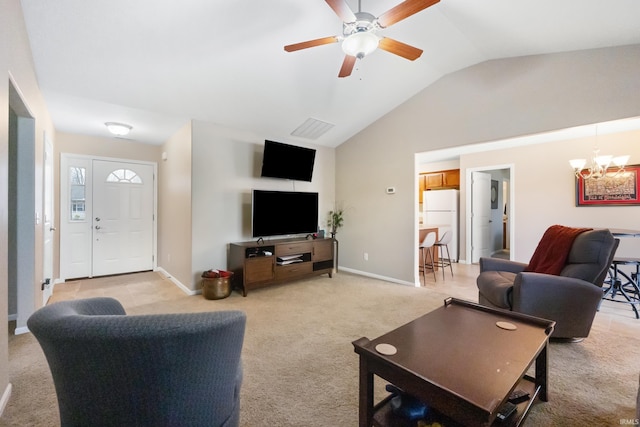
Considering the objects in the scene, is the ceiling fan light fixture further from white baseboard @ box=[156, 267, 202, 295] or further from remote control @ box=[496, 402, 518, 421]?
white baseboard @ box=[156, 267, 202, 295]

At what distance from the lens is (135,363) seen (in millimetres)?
870

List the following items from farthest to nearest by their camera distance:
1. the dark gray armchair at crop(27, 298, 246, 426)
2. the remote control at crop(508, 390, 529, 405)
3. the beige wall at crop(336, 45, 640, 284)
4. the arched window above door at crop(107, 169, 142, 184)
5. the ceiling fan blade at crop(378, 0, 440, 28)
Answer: the arched window above door at crop(107, 169, 142, 184)
the beige wall at crop(336, 45, 640, 284)
the ceiling fan blade at crop(378, 0, 440, 28)
the remote control at crop(508, 390, 529, 405)
the dark gray armchair at crop(27, 298, 246, 426)

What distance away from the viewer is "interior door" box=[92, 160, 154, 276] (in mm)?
4523

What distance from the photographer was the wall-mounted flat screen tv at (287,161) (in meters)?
4.09

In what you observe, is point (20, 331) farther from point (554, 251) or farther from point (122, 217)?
point (554, 251)

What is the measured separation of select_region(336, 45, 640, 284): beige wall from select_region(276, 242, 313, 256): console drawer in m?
1.04

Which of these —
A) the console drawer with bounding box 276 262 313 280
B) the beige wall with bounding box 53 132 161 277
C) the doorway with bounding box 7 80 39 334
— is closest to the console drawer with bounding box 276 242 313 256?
the console drawer with bounding box 276 262 313 280

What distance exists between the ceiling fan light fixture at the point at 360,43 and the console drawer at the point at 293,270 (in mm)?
2852

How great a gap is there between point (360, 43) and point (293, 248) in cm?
282

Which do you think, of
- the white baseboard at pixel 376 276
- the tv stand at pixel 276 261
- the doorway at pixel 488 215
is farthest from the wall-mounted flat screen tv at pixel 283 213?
the doorway at pixel 488 215

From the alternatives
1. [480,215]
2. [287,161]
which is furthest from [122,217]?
[480,215]

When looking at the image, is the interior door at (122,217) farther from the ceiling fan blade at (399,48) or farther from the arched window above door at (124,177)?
the ceiling fan blade at (399,48)

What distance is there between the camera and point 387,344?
4.54 ft

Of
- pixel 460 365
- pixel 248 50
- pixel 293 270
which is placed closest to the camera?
pixel 460 365
